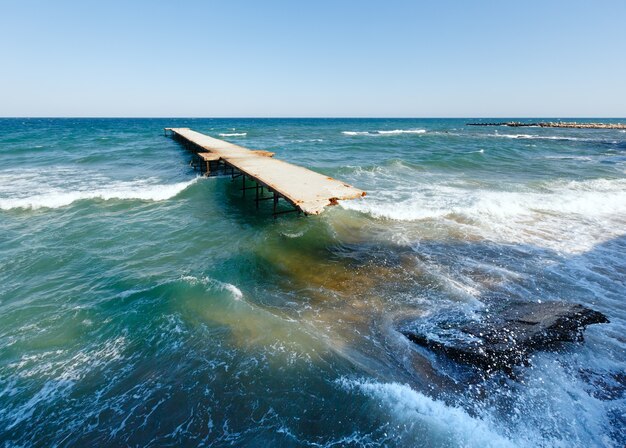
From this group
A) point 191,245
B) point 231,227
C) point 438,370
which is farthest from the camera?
point 231,227

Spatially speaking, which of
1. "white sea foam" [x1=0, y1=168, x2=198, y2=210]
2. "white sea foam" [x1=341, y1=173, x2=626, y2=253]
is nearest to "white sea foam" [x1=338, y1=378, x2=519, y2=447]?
"white sea foam" [x1=341, y1=173, x2=626, y2=253]

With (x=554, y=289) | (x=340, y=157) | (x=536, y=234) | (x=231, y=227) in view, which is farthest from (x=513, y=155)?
(x=231, y=227)

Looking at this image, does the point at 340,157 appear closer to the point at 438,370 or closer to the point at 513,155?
the point at 513,155

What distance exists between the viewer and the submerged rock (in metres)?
5.69

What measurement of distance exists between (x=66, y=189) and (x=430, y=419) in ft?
69.3

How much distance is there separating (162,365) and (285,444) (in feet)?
9.21

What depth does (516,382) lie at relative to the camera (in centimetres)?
A: 520

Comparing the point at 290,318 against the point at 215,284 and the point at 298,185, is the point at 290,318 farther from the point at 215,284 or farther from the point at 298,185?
the point at 298,185

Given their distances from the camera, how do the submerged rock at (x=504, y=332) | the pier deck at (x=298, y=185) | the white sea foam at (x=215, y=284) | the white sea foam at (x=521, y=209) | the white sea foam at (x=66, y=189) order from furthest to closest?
the white sea foam at (x=66, y=189) < the white sea foam at (x=521, y=209) < the pier deck at (x=298, y=185) < the white sea foam at (x=215, y=284) < the submerged rock at (x=504, y=332)

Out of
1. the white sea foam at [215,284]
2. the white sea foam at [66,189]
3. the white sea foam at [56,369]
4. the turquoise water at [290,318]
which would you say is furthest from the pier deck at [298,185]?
the white sea foam at [56,369]

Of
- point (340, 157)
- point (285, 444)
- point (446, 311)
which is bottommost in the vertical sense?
point (285, 444)

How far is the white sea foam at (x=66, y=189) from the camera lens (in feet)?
49.5

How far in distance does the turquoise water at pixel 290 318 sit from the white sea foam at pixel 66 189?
1.17 ft

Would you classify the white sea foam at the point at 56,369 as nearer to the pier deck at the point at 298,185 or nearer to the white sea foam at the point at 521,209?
the pier deck at the point at 298,185
